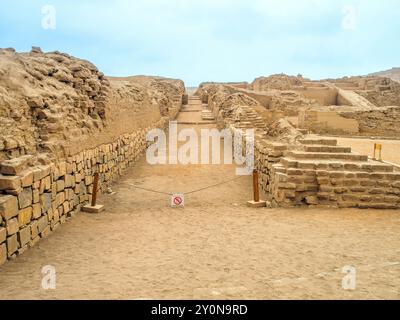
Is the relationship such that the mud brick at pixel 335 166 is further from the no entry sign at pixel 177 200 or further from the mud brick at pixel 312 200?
the no entry sign at pixel 177 200

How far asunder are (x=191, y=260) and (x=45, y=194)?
2638 mm

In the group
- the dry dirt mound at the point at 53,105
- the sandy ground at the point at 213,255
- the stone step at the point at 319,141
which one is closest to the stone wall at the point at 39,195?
the sandy ground at the point at 213,255

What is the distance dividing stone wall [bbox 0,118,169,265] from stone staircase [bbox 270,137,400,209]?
4074 mm

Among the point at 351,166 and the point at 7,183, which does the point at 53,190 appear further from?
the point at 351,166

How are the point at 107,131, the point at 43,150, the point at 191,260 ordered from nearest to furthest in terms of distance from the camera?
the point at 191,260
the point at 43,150
the point at 107,131

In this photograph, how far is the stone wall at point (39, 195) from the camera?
479 cm

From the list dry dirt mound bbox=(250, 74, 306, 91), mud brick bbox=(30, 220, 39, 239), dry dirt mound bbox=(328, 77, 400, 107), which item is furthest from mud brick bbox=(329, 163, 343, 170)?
dry dirt mound bbox=(250, 74, 306, 91)

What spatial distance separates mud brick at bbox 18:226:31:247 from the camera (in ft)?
16.4

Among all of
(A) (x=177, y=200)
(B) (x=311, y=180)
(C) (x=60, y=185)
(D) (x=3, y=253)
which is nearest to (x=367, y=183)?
(B) (x=311, y=180)

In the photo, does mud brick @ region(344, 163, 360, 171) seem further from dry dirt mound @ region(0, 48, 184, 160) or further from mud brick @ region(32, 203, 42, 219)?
mud brick @ region(32, 203, 42, 219)

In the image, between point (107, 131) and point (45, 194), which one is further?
point (107, 131)

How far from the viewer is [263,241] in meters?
5.58
